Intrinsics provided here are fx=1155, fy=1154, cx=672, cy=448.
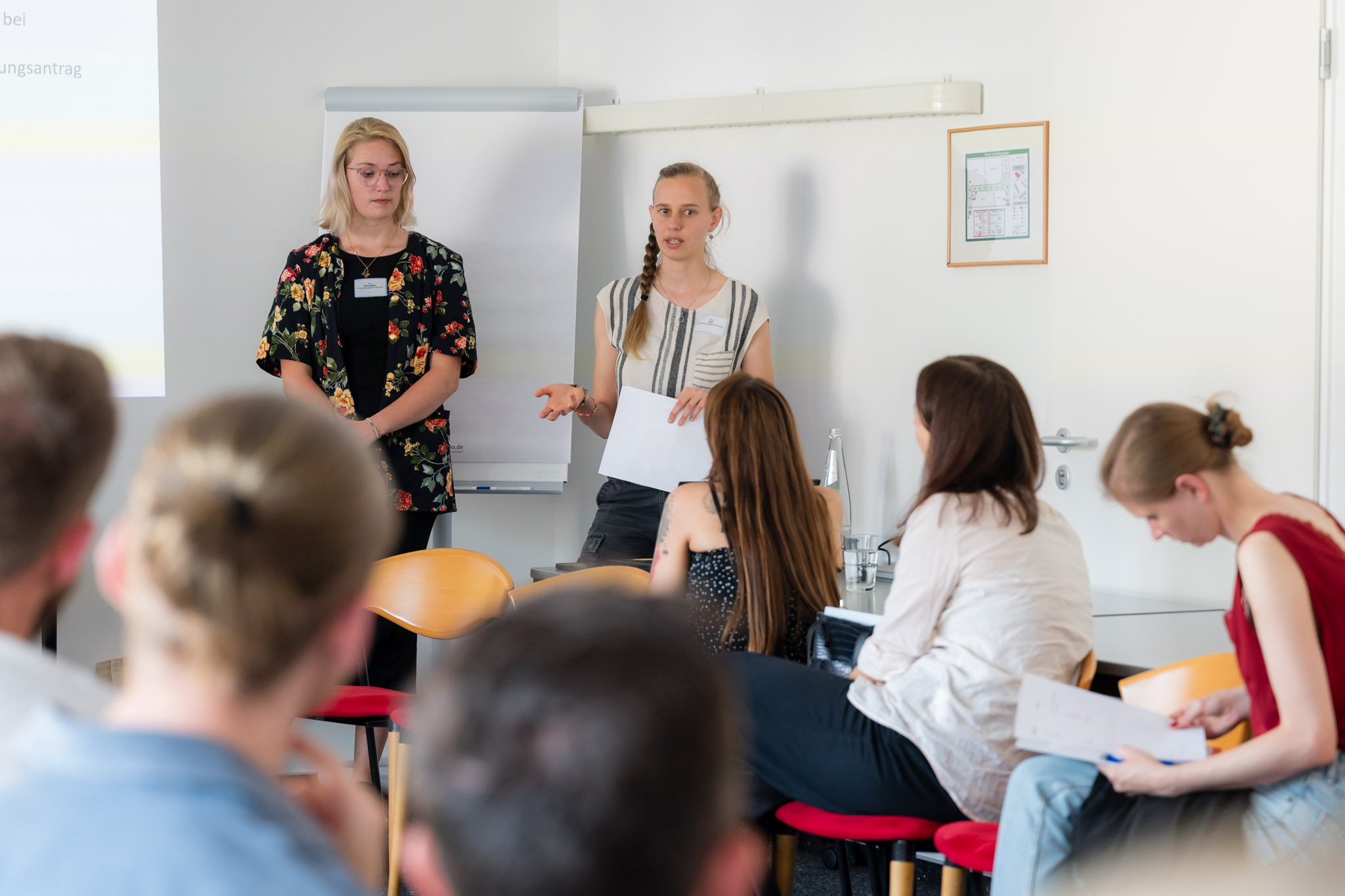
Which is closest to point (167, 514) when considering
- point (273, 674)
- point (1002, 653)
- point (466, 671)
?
point (273, 674)

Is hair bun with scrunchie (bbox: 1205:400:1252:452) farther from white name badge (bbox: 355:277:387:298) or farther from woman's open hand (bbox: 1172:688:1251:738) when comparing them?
white name badge (bbox: 355:277:387:298)

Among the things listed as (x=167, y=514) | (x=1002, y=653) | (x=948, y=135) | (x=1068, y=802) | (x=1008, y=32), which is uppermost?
(x=1008, y=32)

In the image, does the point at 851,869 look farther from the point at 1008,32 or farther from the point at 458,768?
the point at 458,768

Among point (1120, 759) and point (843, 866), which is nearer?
point (1120, 759)

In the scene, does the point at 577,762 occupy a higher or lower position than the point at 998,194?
lower

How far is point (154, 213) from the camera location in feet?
11.2

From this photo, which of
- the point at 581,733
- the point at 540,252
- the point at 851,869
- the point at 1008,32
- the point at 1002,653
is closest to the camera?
the point at 581,733

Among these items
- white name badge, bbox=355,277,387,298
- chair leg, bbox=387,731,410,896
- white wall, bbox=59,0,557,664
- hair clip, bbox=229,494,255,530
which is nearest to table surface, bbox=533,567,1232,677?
chair leg, bbox=387,731,410,896

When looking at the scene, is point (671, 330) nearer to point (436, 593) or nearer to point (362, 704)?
point (436, 593)

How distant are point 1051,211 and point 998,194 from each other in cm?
18

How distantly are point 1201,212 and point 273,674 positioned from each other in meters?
2.72

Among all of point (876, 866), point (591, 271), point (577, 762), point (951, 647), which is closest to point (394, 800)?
point (876, 866)

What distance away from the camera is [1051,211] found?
3291 mm

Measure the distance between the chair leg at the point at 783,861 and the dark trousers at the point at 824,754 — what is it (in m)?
0.14
